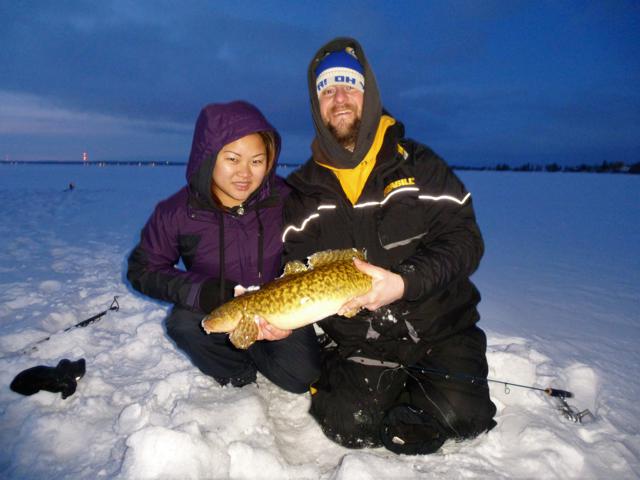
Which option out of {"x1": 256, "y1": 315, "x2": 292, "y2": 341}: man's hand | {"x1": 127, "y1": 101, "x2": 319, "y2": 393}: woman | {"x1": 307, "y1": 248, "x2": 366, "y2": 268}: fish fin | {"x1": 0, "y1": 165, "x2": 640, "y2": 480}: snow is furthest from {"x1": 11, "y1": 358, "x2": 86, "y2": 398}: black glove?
{"x1": 307, "y1": 248, "x2": 366, "y2": 268}: fish fin

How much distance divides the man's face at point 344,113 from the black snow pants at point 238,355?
6.32 feet

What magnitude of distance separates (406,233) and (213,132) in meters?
1.91

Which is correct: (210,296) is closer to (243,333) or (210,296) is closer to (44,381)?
(243,333)

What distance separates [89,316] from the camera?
182 inches

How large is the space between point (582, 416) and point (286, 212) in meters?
3.09

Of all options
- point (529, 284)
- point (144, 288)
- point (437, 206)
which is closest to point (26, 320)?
point (144, 288)

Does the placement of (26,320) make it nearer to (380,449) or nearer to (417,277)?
(380,449)

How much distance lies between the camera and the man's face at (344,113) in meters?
3.41

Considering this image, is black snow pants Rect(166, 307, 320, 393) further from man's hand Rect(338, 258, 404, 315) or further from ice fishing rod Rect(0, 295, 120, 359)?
ice fishing rod Rect(0, 295, 120, 359)

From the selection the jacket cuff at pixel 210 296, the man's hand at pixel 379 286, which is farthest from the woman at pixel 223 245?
the man's hand at pixel 379 286

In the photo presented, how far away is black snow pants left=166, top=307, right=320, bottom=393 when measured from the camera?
326 centimetres

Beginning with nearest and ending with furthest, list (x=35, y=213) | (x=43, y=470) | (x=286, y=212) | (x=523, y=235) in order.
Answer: (x=43, y=470) < (x=286, y=212) < (x=523, y=235) < (x=35, y=213)

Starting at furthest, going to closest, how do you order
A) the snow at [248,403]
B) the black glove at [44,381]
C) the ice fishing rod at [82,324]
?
the ice fishing rod at [82,324]
the black glove at [44,381]
the snow at [248,403]

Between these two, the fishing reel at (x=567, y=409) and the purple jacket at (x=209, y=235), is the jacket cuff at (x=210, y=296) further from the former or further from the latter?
the fishing reel at (x=567, y=409)
